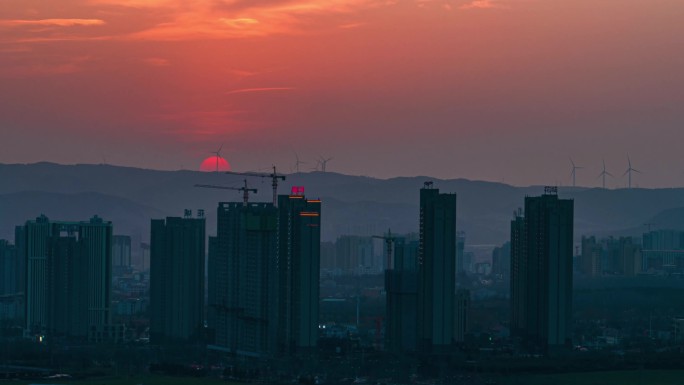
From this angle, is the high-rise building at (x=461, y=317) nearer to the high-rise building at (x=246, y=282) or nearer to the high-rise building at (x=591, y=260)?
the high-rise building at (x=246, y=282)

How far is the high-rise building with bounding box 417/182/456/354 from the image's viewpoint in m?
42.7

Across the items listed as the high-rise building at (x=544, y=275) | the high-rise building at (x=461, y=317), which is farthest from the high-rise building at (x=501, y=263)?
the high-rise building at (x=461, y=317)

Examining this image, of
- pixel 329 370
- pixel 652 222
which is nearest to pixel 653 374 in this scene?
pixel 329 370

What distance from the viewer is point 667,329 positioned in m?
52.9

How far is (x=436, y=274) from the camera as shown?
143ft

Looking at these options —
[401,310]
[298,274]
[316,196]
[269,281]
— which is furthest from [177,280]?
[316,196]

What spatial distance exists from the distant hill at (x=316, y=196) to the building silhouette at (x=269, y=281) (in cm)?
5290

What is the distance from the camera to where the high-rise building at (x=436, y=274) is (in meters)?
42.7

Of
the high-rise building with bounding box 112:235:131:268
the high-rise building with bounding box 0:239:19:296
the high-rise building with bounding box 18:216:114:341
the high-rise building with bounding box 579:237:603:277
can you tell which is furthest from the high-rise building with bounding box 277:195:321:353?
the high-rise building with bounding box 112:235:131:268

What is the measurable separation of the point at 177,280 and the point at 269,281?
25.0ft

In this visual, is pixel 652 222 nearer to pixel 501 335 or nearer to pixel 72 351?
pixel 501 335

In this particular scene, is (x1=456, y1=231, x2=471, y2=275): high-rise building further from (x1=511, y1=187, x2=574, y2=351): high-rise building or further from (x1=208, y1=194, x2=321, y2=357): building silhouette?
(x1=208, y1=194, x2=321, y2=357): building silhouette

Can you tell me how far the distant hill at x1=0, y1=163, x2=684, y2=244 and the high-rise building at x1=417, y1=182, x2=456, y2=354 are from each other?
55601 mm

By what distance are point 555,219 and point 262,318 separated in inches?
425
